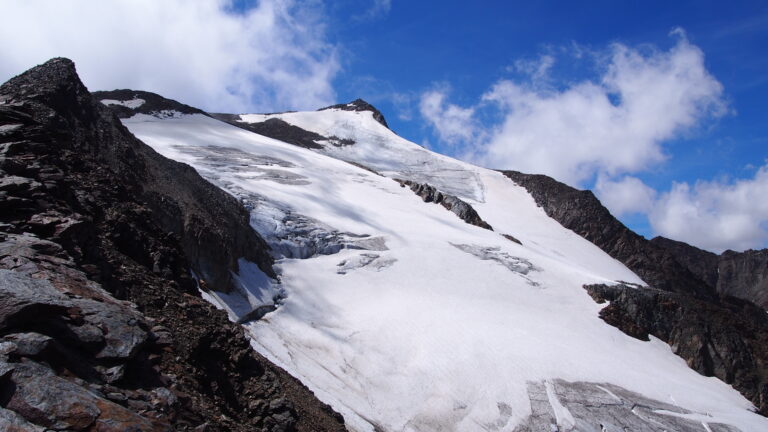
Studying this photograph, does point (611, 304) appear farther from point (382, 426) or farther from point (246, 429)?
point (246, 429)

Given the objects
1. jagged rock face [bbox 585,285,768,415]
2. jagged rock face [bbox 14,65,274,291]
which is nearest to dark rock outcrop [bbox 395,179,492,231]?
jagged rock face [bbox 585,285,768,415]

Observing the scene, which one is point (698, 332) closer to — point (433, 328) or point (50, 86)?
Result: point (433, 328)

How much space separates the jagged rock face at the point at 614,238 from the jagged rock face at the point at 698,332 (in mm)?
21477

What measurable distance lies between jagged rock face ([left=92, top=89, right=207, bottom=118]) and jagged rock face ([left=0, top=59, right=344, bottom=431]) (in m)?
48.2

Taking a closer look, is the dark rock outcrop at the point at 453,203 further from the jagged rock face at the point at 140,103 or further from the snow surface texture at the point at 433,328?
the jagged rock face at the point at 140,103

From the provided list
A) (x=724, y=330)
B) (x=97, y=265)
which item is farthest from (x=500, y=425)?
(x=724, y=330)

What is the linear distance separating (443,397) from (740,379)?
16.0m

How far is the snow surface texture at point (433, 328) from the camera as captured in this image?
16.8 meters

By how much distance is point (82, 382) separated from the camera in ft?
17.7

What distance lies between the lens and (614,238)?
52.3m

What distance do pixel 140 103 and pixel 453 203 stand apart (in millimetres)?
42653

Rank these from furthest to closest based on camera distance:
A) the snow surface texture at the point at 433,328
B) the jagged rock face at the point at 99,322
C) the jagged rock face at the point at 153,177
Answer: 1. the snow surface texture at the point at 433,328
2. the jagged rock face at the point at 153,177
3. the jagged rock face at the point at 99,322

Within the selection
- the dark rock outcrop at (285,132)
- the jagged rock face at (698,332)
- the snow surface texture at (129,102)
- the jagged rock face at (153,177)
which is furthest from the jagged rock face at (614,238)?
the snow surface texture at (129,102)

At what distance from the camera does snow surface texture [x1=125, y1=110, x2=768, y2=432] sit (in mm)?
16828
